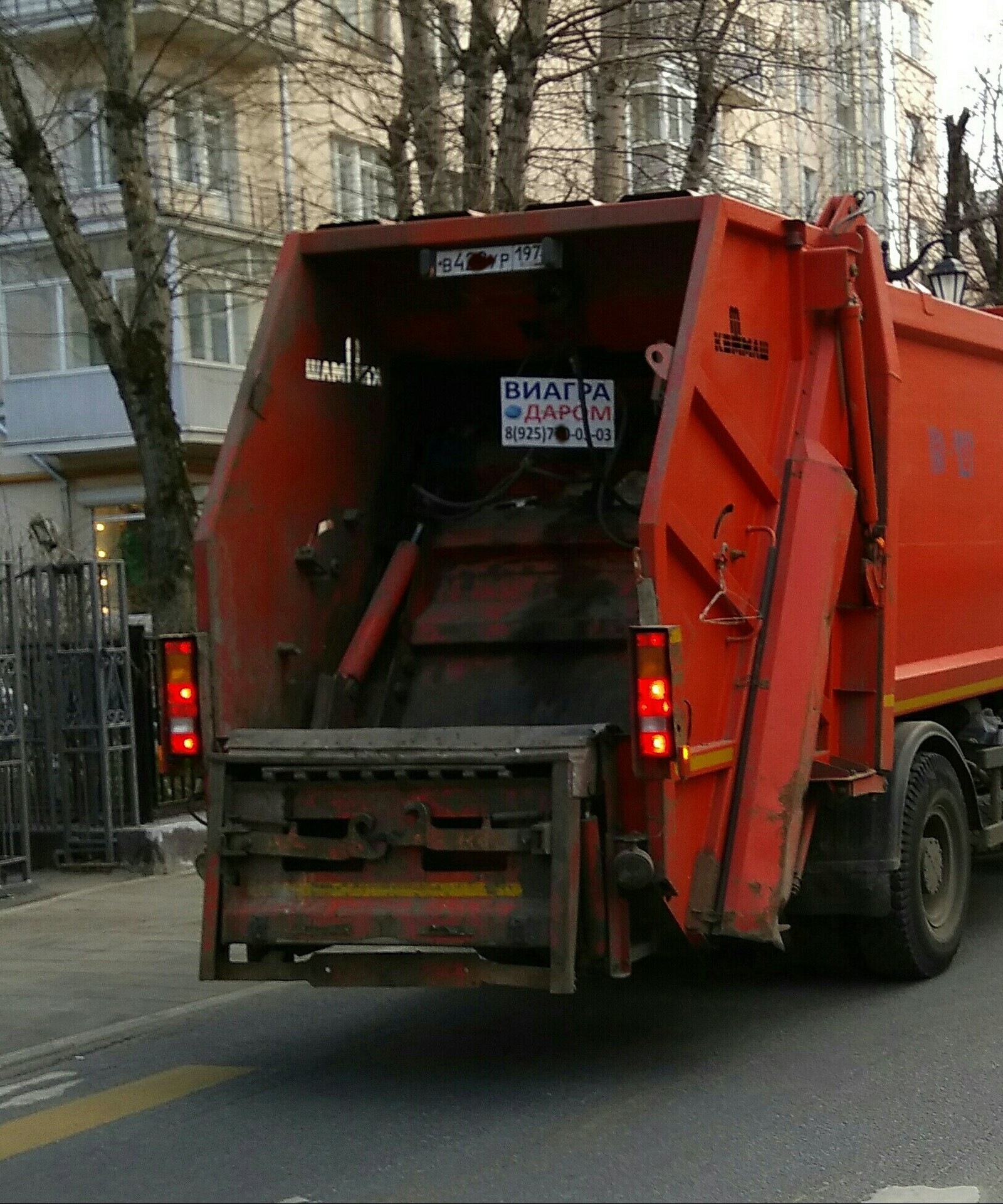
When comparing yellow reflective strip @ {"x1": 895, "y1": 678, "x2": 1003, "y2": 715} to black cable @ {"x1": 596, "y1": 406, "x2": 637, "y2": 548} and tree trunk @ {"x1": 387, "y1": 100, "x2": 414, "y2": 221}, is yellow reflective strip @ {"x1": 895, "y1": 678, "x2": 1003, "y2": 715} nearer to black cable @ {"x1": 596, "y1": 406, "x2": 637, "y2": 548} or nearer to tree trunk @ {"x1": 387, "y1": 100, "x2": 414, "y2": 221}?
black cable @ {"x1": 596, "y1": 406, "x2": 637, "y2": 548}

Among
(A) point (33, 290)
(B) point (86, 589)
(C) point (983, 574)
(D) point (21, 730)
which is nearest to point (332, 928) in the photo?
(C) point (983, 574)

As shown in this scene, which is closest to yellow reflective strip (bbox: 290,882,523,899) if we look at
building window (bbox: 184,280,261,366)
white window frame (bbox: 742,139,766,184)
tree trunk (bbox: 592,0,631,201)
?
tree trunk (bbox: 592,0,631,201)

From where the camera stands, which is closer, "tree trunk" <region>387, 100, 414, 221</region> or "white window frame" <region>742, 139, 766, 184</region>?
"tree trunk" <region>387, 100, 414, 221</region>

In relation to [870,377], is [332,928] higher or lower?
lower

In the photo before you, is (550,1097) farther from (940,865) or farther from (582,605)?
(940,865)

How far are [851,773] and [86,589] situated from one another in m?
6.20

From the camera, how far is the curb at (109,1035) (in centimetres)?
718

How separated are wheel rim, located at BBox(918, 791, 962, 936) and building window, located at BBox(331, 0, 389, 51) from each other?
9.66 m

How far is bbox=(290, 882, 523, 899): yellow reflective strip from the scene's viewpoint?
20.2ft

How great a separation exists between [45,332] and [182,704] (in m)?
19.2

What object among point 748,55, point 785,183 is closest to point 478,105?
point 748,55

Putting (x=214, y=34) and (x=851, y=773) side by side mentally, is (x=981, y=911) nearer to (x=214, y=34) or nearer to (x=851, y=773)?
(x=851, y=773)

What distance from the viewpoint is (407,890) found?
6.26 metres

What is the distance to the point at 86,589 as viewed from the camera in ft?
39.1
